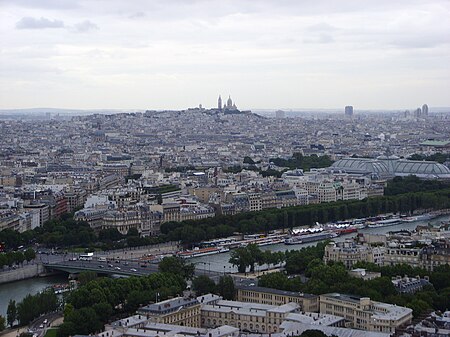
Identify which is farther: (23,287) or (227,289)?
(23,287)

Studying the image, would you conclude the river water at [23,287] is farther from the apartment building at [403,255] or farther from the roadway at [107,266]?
the apartment building at [403,255]

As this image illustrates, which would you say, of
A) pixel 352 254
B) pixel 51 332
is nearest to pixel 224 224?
pixel 352 254

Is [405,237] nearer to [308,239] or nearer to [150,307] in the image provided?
[308,239]

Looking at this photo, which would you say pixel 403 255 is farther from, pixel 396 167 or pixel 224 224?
pixel 396 167

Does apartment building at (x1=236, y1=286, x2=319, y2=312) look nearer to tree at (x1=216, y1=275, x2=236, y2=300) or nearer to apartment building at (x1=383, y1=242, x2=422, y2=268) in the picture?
tree at (x1=216, y1=275, x2=236, y2=300)

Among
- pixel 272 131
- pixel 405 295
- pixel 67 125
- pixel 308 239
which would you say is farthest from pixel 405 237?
pixel 67 125
